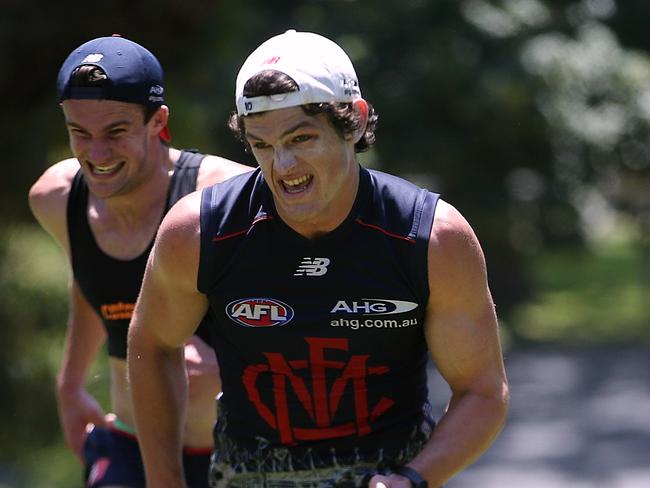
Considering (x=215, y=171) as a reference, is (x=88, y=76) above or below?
above

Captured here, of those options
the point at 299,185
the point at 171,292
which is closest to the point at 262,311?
the point at 171,292

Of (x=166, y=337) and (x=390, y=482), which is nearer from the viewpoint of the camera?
(x=390, y=482)

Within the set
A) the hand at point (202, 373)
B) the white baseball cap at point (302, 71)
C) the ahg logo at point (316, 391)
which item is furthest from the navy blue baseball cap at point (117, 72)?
the ahg logo at point (316, 391)

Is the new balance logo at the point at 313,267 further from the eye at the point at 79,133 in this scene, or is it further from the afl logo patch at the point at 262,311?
the eye at the point at 79,133

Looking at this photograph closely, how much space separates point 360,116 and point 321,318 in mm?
526

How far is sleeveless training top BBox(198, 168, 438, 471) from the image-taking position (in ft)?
10.2

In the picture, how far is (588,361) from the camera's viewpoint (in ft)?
50.0

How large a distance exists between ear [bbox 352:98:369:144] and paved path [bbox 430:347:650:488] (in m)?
6.17

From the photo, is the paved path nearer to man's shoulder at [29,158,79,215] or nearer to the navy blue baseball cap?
man's shoulder at [29,158,79,215]

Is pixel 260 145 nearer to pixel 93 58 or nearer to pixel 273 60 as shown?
pixel 273 60

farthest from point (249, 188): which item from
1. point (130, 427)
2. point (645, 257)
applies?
point (645, 257)

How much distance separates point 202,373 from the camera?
13.0 feet

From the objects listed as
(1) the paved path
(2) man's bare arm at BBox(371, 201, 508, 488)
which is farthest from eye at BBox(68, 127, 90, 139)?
(1) the paved path

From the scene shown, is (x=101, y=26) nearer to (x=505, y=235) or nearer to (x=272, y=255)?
(x=272, y=255)
